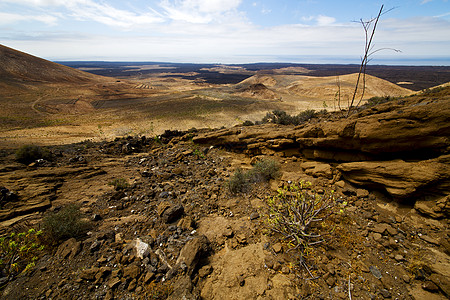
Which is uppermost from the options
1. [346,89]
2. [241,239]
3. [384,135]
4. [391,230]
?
[346,89]

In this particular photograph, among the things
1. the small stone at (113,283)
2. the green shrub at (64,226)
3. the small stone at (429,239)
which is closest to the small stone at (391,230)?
the small stone at (429,239)

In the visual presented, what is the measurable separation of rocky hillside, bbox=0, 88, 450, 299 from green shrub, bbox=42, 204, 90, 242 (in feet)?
0.42

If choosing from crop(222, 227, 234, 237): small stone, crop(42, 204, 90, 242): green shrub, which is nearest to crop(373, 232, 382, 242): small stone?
crop(222, 227, 234, 237): small stone

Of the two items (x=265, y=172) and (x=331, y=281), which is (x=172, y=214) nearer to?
(x=265, y=172)

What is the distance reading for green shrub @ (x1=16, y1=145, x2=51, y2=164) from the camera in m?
7.39

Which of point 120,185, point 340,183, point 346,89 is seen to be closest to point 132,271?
point 120,185

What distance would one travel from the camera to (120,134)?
56.3 ft

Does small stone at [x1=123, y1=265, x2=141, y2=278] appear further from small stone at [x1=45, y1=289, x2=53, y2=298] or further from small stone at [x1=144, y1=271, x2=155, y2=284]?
small stone at [x1=45, y1=289, x2=53, y2=298]

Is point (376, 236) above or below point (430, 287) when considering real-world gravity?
above

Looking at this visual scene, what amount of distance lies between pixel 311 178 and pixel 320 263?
8.20 ft

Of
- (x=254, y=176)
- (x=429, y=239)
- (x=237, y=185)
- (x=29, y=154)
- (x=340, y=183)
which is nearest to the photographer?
(x=429, y=239)

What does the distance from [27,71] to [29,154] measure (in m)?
55.5

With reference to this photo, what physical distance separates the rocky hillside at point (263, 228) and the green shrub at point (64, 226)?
0.42ft

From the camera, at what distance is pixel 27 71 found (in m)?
42.8
